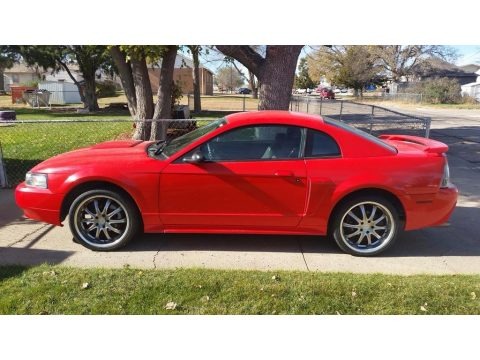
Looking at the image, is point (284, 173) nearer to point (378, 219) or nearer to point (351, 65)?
point (378, 219)

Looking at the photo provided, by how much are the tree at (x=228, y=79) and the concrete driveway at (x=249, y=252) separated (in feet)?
278

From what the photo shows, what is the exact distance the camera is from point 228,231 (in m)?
4.18

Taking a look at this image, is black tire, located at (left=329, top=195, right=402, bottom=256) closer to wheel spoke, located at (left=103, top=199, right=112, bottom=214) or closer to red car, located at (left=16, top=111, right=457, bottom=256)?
red car, located at (left=16, top=111, right=457, bottom=256)

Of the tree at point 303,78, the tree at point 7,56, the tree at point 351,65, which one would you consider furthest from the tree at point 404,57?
the tree at point 7,56

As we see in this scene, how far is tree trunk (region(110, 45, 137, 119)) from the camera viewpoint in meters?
9.96

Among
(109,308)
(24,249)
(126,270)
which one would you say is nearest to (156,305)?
(109,308)

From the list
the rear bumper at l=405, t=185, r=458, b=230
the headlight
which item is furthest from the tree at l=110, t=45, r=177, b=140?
the rear bumper at l=405, t=185, r=458, b=230

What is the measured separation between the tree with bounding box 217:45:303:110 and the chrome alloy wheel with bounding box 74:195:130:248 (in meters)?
4.53

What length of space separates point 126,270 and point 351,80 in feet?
179

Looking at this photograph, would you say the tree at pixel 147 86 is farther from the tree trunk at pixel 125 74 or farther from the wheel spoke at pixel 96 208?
the wheel spoke at pixel 96 208

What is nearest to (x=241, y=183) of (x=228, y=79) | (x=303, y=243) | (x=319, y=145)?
(x=319, y=145)

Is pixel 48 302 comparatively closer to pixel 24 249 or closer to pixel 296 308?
pixel 24 249

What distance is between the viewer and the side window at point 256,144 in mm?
4074

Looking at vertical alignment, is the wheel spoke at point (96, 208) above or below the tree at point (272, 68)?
below
